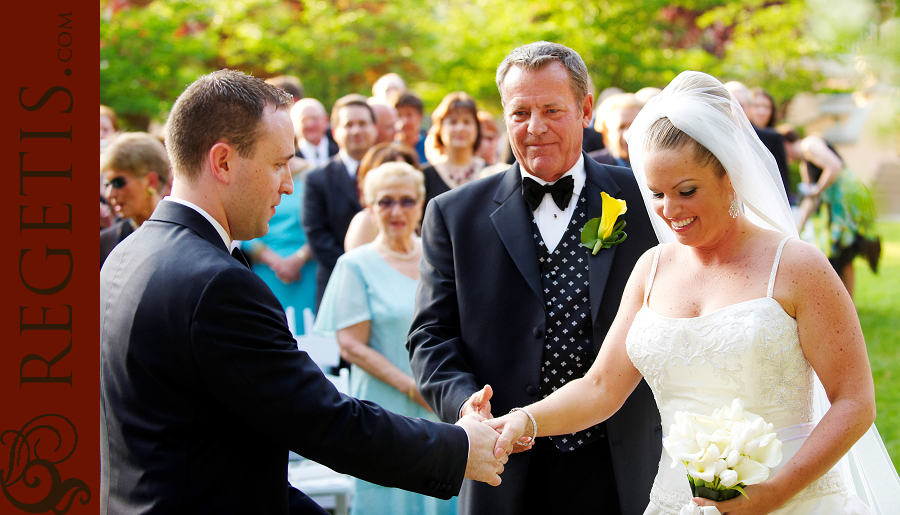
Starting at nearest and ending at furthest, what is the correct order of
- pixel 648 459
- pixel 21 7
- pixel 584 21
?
1. pixel 21 7
2. pixel 648 459
3. pixel 584 21

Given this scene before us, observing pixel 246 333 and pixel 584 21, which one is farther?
pixel 584 21

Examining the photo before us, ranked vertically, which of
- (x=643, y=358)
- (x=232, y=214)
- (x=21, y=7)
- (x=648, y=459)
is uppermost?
(x=21, y=7)

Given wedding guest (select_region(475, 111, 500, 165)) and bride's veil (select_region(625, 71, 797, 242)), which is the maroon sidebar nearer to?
bride's veil (select_region(625, 71, 797, 242))

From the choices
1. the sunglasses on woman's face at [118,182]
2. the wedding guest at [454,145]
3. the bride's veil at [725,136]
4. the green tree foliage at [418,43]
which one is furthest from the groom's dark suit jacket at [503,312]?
the green tree foliage at [418,43]

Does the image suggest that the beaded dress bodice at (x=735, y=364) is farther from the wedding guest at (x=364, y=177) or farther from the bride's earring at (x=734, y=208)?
the wedding guest at (x=364, y=177)

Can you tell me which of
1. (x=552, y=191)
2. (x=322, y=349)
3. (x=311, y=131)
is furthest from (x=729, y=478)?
(x=311, y=131)

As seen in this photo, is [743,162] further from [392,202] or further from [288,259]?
[288,259]

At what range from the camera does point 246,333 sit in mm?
2240

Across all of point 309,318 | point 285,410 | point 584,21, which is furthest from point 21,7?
point 584,21

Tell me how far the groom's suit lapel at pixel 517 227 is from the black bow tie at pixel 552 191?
0.13ft

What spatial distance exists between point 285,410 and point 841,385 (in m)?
1.71

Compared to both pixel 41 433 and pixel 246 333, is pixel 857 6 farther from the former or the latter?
pixel 41 433

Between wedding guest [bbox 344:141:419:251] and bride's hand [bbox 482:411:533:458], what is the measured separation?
2.66m

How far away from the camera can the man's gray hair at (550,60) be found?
Result: 317cm
